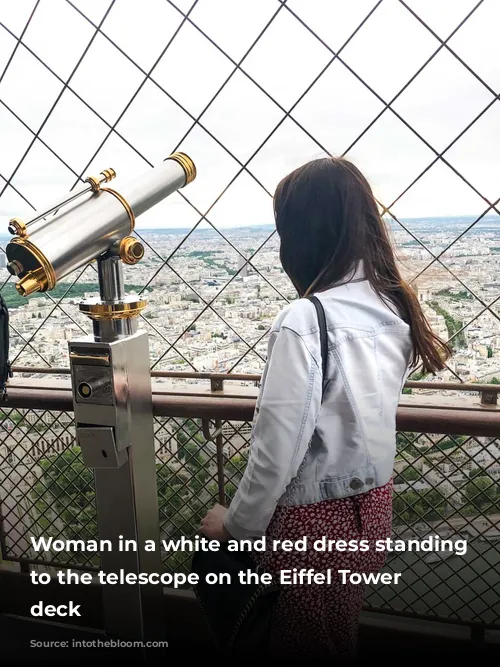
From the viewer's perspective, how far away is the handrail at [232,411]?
1.44 metres

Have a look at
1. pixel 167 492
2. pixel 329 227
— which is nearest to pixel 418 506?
pixel 167 492

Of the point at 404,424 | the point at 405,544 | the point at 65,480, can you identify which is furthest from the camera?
the point at 65,480

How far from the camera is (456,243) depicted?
4.92ft

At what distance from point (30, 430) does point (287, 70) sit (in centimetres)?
159

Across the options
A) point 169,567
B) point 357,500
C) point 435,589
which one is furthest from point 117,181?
point 435,589

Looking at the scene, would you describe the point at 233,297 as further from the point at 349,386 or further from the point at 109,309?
the point at 349,386

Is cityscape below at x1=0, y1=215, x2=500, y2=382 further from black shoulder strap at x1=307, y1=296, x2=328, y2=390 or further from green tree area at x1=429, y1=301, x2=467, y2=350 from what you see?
black shoulder strap at x1=307, y1=296, x2=328, y2=390

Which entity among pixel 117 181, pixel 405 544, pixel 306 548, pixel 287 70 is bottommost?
pixel 405 544

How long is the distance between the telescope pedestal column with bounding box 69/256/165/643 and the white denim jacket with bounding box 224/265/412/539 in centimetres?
35

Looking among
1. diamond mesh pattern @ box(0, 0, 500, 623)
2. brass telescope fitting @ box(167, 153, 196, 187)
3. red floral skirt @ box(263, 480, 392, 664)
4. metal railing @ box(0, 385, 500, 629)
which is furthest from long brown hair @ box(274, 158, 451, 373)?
metal railing @ box(0, 385, 500, 629)

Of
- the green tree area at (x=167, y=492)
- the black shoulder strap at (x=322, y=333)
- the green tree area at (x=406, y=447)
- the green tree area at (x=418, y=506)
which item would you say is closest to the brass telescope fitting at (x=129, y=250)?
the black shoulder strap at (x=322, y=333)

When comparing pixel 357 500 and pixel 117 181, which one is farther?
pixel 117 181

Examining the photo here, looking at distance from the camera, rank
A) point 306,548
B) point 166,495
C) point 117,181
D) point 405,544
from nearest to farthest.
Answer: point 306,548
point 117,181
point 405,544
point 166,495

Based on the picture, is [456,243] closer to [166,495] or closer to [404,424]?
[404,424]
